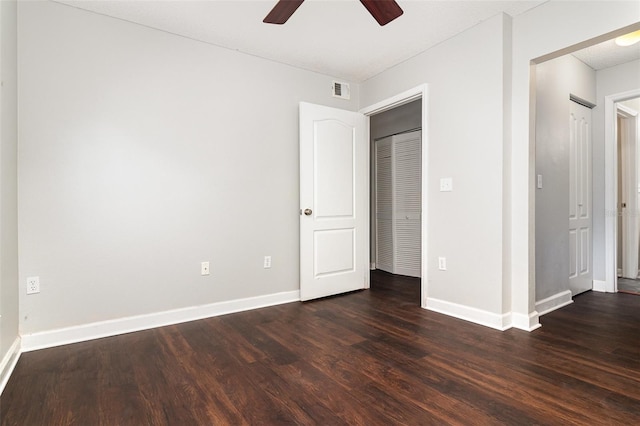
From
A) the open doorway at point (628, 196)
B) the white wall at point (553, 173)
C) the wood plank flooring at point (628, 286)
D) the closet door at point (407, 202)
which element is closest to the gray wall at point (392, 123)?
the closet door at point (407, 202)

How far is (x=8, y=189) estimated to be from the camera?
2051 millimetres

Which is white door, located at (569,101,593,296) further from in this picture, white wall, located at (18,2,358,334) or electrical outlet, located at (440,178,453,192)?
white wall, located at (18,2,358,334)

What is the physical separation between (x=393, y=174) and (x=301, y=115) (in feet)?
6.52

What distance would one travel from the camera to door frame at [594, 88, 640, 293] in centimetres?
362

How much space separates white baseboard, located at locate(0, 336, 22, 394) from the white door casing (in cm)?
621

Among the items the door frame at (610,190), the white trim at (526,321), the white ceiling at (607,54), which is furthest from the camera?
the door frame at (610,190)

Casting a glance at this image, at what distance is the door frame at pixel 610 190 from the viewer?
3.62 metres

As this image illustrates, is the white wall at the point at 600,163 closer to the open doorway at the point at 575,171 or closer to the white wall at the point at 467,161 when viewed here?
the open doorway at the point at 575,171

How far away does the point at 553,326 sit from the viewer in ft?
8.63

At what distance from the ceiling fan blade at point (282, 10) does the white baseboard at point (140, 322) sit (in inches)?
93.8

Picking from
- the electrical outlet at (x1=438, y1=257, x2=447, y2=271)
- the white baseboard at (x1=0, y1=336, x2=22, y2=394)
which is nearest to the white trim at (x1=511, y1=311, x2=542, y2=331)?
the electrical outlet at (x1=438, y1=257, x2=447, y2=271)

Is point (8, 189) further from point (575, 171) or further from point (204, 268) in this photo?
point (575, 171)

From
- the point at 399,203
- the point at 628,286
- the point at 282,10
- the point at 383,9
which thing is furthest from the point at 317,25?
the point at 628,286

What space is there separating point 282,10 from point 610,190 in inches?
157
